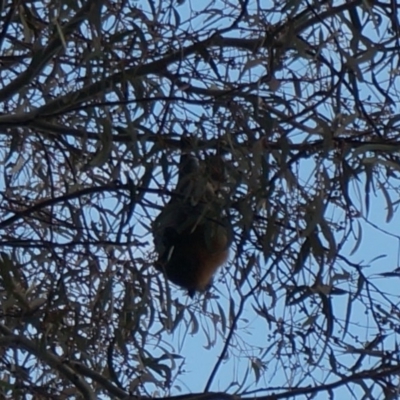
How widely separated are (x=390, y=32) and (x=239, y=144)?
0.94ft

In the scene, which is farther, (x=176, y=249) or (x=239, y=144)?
(x=176, y=249)

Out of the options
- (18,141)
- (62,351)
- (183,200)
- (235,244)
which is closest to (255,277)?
(235,244)

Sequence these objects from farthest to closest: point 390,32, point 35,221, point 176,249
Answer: point 35,221
point 176,249
point 390,32

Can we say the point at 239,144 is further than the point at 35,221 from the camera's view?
No

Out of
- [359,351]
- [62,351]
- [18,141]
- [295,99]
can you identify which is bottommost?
[359,351]

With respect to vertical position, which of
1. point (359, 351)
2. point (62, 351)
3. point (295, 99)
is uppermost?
point (295, 99)

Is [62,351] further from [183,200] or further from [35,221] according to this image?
[183,200]

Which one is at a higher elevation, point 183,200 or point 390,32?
point 390,32

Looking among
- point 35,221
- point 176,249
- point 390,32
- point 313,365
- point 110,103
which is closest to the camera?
point 110,103

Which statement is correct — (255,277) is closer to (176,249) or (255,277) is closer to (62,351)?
(176,249)

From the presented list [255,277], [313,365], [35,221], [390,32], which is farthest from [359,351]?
[35,221]

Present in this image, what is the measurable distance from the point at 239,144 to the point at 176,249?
372 millimetres

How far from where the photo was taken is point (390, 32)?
1.80m

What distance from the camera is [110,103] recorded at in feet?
5.52
